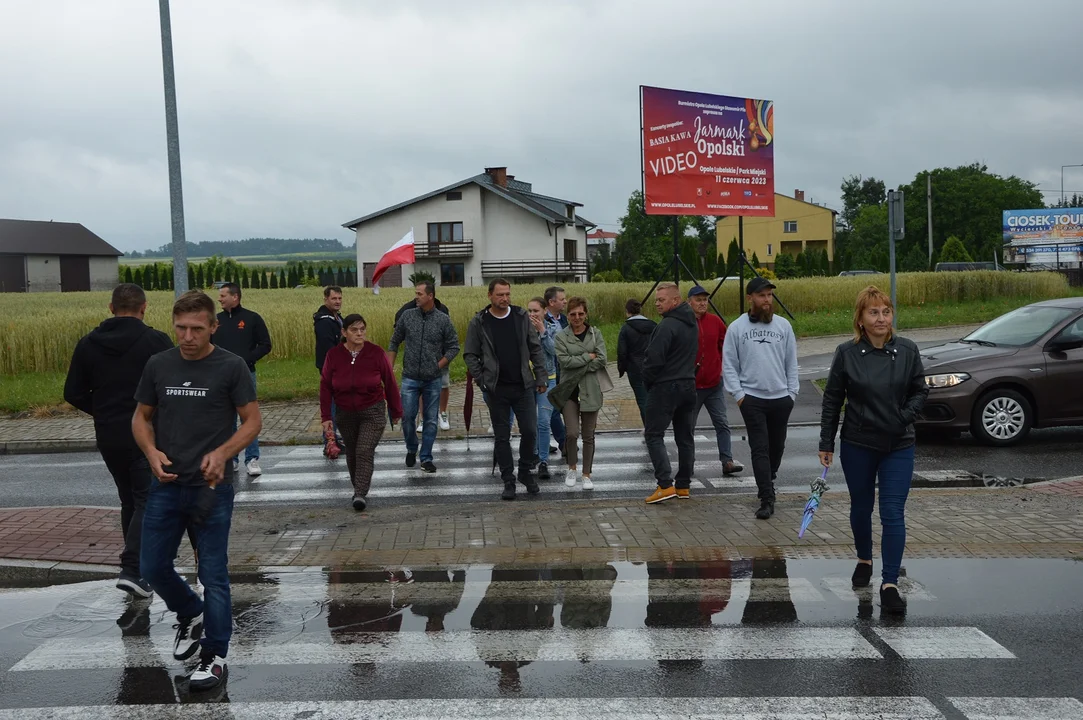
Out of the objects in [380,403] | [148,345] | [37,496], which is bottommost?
[37,496]

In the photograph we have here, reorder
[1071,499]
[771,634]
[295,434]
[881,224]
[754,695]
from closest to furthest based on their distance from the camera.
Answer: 1. [754,695]
2. [771,634]
3. [1071,499]
4. [295,434]
5. [881,224]

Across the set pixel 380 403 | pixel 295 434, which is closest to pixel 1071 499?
pixel 380 403

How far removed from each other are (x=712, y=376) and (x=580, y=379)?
5.18ft

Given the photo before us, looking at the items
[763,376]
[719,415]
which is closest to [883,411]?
[763,376]

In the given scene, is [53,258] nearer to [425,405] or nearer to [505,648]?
[425,405]

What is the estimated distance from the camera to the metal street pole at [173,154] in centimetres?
1475

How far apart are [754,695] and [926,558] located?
9.31 ft

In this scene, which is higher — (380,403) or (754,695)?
(380,403)

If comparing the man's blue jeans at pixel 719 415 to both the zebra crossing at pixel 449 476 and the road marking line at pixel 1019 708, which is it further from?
the road marking line at pixel 1019 708

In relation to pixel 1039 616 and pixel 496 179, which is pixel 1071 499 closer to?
pixel 1039 616

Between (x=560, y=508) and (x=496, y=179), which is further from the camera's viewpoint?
(x=496, y=179)

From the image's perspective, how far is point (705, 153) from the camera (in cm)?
2247

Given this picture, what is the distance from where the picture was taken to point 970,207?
4154 inches

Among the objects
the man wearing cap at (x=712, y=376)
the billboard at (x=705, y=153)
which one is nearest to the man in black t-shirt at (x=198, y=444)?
the man wearing cap at (x=712, y=376)
